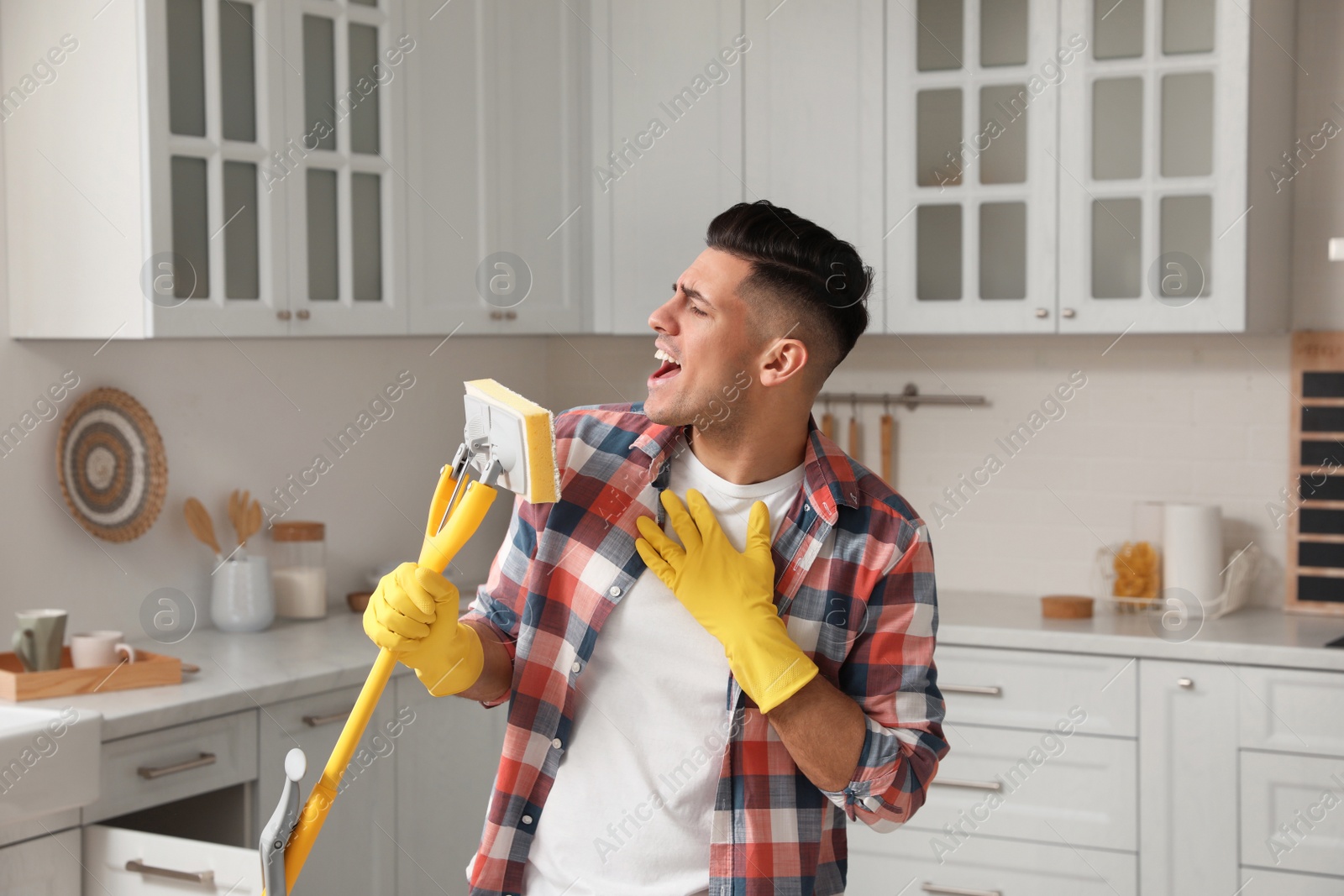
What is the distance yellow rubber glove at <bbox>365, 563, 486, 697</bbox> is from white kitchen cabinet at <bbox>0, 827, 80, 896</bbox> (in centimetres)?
95

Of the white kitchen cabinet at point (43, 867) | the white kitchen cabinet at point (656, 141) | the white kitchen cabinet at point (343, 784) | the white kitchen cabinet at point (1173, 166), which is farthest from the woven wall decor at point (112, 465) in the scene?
the white kitchen cabinet at point (1173, 166)

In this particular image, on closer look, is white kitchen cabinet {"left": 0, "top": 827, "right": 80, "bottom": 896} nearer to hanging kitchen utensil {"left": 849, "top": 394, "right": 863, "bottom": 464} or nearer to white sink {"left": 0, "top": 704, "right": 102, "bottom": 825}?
white sink {"left": 0, "top": 704, "right": 102, "bottom": 825}

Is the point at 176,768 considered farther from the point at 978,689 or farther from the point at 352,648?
the point at 978,689

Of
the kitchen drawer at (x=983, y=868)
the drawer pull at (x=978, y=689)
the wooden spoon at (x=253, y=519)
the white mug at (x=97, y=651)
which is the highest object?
the wooden spoon at (x=253, y=519)

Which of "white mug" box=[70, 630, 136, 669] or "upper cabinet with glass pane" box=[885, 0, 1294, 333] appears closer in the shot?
"white mug" box=[70, 630, 136, 669]

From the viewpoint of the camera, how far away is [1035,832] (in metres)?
2.71

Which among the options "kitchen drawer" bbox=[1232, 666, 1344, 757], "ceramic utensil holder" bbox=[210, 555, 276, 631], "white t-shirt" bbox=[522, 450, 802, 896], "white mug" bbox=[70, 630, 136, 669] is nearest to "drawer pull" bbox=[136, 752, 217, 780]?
"white mug" bbox=[70, 630, 136, 669]

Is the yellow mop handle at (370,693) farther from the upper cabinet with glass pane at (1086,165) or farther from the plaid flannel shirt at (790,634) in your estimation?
the upper cabinet with glass pane at (1086,165)

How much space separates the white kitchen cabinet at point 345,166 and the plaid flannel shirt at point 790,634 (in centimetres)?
128

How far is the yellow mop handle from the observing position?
45.9 inches

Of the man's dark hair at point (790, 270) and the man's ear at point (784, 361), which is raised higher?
the man's dark hair at point (790, 270)

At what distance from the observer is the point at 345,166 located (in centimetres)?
263

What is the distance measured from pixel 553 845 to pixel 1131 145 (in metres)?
2.04

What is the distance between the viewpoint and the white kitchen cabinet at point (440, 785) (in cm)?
258
